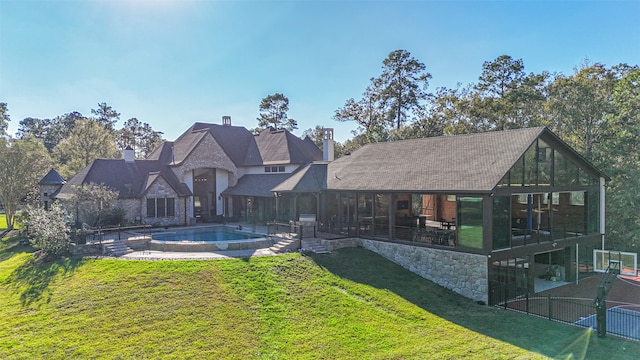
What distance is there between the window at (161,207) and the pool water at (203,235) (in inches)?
109

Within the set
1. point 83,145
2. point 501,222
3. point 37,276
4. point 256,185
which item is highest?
point 83,145

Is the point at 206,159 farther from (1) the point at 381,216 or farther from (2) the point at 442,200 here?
(2) the point at 442,200

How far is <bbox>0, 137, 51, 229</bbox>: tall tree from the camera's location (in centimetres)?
3009

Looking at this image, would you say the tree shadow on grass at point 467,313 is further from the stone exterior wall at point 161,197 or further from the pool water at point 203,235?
the stone exterior wall at point 161,197

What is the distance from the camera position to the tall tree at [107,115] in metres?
67.2

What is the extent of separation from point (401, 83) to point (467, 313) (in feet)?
100

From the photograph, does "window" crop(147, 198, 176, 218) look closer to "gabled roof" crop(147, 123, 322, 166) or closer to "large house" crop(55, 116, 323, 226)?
"large house" crop(55, 116, 323, 226)

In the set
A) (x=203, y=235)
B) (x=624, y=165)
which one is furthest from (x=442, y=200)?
(x=203, y=235)

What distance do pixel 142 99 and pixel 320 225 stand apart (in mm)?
13673

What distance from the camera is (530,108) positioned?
105ft

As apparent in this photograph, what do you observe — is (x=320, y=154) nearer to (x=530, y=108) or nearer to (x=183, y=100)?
(x=183, y=100)

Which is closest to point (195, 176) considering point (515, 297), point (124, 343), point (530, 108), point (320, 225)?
point (320, 225)

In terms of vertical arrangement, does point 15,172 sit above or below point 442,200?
above

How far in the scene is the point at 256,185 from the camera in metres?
29.8
